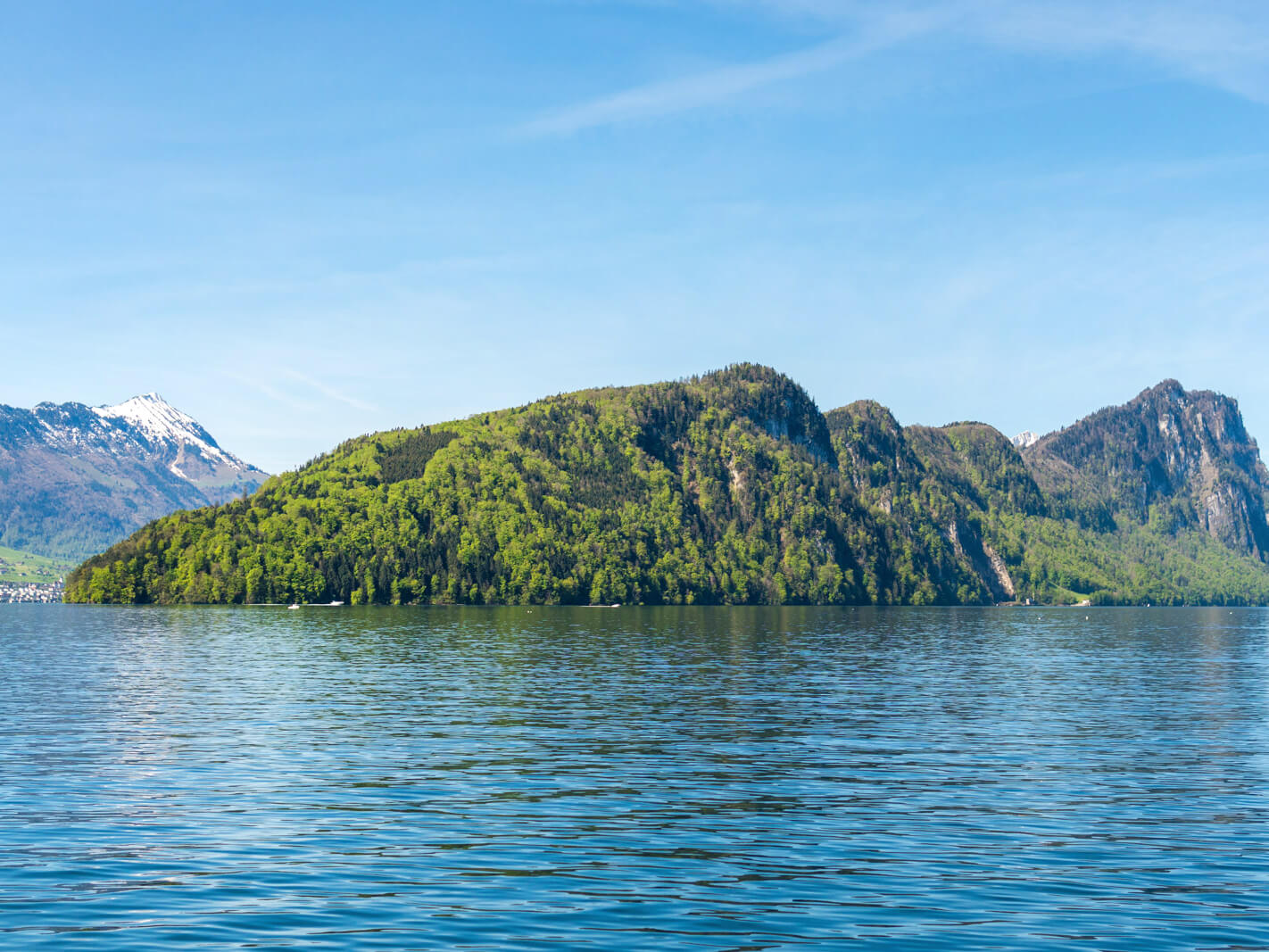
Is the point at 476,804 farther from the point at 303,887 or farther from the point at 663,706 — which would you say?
the point at 663,706

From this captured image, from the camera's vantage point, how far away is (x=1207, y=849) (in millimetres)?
34250

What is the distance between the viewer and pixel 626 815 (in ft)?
125

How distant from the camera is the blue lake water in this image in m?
26.2

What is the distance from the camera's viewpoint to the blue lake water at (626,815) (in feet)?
85.9

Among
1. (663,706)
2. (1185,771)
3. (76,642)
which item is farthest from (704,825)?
(76,642)

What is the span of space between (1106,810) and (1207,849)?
5.66 metres

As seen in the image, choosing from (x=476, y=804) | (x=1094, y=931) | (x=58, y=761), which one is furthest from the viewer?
(x=58, y=761)

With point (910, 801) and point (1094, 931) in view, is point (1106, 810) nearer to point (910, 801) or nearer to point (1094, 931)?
point (910, 801)

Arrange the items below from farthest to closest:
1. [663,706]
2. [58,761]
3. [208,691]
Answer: [208,691] < [663,706] < [58,761]

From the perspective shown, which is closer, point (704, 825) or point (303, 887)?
point (303, 887)

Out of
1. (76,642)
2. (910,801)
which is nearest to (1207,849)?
(910,801)

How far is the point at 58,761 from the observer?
48.3m

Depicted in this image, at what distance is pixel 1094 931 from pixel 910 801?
15.3 meters

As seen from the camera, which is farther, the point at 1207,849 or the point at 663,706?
the point at 663,706
